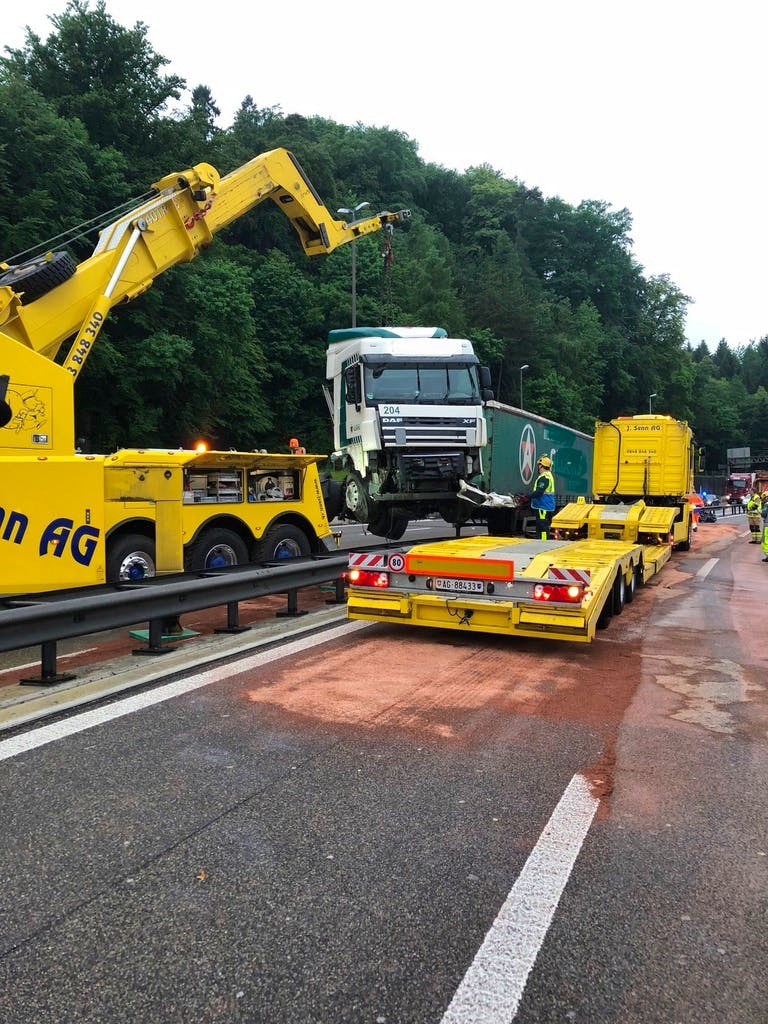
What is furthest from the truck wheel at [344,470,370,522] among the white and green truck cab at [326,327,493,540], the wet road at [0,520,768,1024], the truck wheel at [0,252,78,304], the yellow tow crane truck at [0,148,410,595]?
the wet road at [0,520,768,1024]

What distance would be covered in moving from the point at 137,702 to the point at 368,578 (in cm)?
300

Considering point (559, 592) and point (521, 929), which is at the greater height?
Result: point (559, 592)

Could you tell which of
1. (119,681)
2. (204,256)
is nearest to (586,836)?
(119,681)

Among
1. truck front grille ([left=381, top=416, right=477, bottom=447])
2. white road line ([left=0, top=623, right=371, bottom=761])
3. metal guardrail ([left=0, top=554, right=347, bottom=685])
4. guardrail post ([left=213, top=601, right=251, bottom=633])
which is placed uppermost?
truck front grille ([left=381, top=416, right=477, bottom=447])

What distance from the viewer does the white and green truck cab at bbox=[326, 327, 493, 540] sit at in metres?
13.6

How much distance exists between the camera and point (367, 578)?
7844 mm

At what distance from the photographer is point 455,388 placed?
14094mm

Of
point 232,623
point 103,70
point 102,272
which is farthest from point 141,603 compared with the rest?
point 103,70

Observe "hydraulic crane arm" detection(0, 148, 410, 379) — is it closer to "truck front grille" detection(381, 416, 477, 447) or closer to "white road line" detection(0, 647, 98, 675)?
"white road line" detection(0, 647, 98, 675)

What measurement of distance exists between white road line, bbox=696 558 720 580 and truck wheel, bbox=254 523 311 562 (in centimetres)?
733

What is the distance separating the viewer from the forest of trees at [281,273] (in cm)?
2847

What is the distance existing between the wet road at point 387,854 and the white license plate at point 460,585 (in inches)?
54.8

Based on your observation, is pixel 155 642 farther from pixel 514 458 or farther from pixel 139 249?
pixel 514 458

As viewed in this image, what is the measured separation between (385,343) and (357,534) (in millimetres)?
6920
